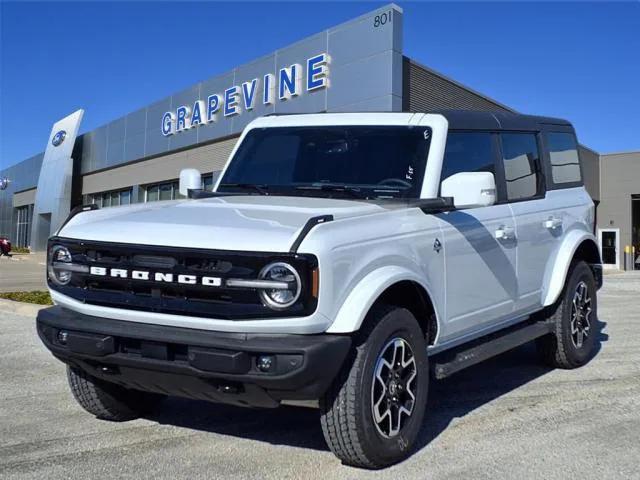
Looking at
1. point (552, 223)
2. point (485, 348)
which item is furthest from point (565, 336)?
point (485, 348)

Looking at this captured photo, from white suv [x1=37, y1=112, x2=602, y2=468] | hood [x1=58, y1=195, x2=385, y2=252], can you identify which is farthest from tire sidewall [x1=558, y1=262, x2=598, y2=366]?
hood [x1=58, y1=195, x2=385, y2=252]

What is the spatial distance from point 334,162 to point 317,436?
181 centimetres

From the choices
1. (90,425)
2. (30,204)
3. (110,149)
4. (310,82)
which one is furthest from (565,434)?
(30,204)

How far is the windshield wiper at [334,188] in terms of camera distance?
4232 mm

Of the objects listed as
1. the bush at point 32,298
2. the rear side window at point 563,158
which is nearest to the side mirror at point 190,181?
the rear side window at point 563,158

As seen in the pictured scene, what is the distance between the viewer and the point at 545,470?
3527mm

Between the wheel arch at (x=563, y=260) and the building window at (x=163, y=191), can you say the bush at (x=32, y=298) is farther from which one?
the building window at (x=163, y=191)

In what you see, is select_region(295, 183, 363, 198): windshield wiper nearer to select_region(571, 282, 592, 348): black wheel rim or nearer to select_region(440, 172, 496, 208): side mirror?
select_region(440, 172, 496, 208): side mirror

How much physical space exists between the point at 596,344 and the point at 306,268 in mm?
5437

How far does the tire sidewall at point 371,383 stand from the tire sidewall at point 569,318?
2.44 metres

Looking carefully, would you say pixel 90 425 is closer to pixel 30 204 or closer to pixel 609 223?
pixel 609 223

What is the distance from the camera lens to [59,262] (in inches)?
143

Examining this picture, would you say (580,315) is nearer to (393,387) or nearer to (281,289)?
(393,387)

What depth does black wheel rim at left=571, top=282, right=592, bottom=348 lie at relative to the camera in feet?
19.7
